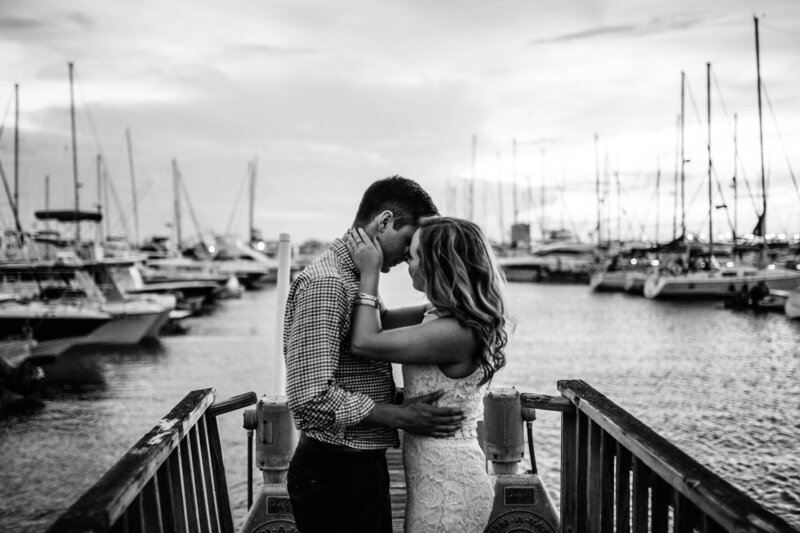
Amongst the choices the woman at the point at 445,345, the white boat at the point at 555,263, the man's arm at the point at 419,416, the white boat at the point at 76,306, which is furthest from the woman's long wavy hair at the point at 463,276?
the white boat at the point at 555,263

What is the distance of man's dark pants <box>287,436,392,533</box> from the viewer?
261 centimetres

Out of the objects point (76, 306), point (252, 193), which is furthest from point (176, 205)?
point (76, 306)

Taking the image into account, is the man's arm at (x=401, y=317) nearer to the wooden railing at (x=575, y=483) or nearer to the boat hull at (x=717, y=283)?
the wooden railing at (x=575, y=483)

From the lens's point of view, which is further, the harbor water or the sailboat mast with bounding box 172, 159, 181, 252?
the sailboat mast with bounding box 172, 159, 181, 252

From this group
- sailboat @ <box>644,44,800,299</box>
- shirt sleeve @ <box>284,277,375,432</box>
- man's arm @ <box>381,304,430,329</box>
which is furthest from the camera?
sailboat @ <box>644,44,800,299</box>

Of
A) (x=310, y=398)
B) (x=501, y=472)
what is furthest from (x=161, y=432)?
(x=501, y=472)

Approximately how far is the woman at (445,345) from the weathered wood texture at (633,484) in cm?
61

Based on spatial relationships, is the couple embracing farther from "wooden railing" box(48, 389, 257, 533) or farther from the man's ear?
"wooden railing" box(48, 389, 257, 533)

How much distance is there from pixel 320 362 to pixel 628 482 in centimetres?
150

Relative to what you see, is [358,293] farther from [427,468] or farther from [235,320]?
[235,320]

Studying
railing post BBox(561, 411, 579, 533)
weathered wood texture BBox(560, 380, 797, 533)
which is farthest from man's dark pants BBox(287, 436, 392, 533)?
railing post BBox(561, 411, 579, 533)

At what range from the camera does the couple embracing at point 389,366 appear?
254 cm

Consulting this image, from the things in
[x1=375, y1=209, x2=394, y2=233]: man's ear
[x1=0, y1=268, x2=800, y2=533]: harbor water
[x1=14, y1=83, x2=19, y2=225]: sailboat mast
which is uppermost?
[x1=14, y1=83, x2=19, y2=225]: sailboat mast

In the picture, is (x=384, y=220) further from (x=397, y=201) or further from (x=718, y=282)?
(x=718, y=282)
